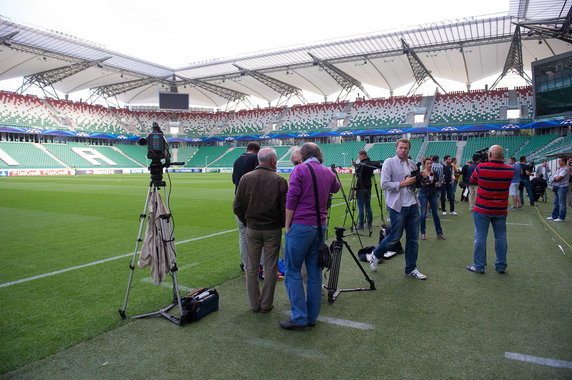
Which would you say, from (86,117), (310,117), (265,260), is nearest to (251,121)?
(310,117)

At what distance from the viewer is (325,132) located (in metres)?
57.4

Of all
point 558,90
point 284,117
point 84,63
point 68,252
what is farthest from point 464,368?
point 284,117

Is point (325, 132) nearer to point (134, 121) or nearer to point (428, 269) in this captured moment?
point (134, 121)

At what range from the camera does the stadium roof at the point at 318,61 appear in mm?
32938

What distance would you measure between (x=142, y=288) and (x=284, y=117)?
199 ft

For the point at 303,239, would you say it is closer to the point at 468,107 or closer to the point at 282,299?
the point at 282,299

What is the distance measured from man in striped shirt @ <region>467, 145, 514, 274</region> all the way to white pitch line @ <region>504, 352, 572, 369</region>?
8.65 ft

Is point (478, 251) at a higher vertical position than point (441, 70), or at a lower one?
lower

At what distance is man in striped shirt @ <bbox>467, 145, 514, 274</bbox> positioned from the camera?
5500 millimetres

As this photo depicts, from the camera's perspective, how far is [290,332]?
3842 mm

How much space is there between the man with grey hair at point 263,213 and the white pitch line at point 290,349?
2.49ft

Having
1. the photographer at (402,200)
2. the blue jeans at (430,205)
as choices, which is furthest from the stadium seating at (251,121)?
the photographer at (402,200)

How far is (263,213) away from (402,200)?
7.84 feet

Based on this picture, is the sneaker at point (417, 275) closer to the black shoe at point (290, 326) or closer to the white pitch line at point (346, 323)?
the white pitch line at point (346, 323)
